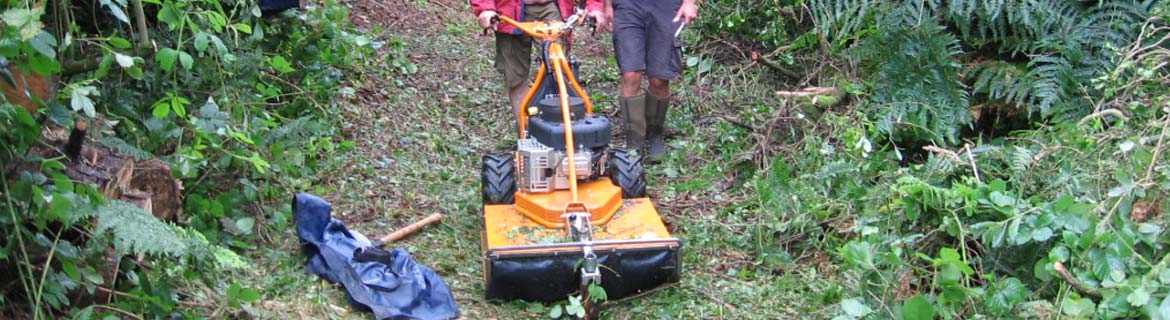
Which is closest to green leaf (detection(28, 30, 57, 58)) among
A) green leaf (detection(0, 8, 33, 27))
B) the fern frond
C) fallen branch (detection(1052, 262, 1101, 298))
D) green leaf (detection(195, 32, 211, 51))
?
green leaf (detection(0, 8, 33, 27))

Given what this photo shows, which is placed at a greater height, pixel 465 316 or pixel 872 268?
pixel 872 268

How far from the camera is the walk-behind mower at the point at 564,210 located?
14.3 feet

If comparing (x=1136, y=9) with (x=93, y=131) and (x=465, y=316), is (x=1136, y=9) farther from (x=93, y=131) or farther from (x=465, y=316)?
(x=93, y=131)

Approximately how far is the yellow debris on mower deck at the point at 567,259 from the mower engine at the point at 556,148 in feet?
1.02

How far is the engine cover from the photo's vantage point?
486 cm

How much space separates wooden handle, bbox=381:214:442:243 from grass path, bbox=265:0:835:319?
4 cm

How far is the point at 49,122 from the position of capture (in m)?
3.87

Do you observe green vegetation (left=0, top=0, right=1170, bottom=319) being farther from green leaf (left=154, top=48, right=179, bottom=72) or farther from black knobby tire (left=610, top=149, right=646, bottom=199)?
black knobby tire (left=610, top=149, right=646, bottom=199)

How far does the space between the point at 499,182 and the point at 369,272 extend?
3.20 feet

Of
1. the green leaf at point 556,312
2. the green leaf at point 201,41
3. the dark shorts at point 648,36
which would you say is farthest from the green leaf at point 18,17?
the dark shorts at point 648,36

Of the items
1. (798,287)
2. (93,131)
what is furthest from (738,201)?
(93,131)

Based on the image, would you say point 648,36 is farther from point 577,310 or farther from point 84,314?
point 84,314

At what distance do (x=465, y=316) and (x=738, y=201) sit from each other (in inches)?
71.0

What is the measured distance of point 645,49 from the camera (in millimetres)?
6379
